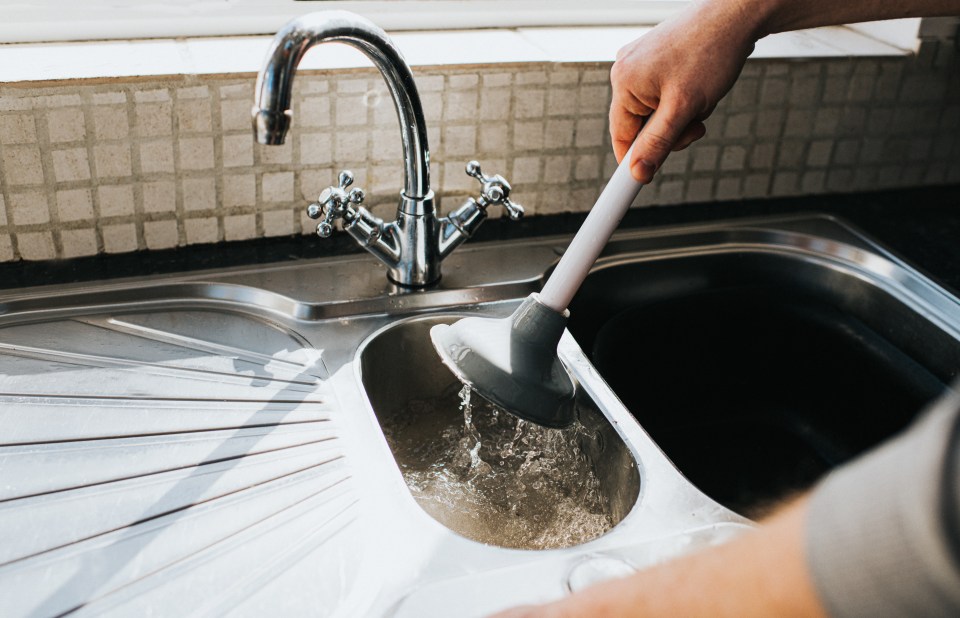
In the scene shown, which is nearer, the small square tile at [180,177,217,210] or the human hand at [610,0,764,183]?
the human hand at [610,0,764,183]

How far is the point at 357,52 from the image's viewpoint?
1.23 meters

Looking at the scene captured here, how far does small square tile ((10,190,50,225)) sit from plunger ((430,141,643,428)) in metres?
0.55

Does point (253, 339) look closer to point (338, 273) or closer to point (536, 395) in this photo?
point (338, 273)

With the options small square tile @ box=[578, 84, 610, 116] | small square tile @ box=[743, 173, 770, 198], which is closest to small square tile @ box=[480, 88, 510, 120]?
small square tile @ box=[578, 84, 610, 116]

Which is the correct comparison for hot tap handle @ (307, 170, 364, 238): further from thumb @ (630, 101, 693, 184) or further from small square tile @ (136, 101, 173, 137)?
thumb @ (630, 101, 693, 184)

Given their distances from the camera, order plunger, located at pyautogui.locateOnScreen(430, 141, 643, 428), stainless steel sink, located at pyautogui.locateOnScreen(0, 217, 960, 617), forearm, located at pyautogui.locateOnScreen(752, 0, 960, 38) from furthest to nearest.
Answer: forearm, located at pyautogui.locateOnScreen(752, 0, 960, 38) < plunger, located at pyautogui.locateOnScreen(430, 141, 643, 428) < stainless steel sink, located at pyautogui.locateOnScreen(0, 217, 960, 617)

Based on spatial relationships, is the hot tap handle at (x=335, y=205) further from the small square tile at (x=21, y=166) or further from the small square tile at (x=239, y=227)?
the small square tile at (x=21, y=166)

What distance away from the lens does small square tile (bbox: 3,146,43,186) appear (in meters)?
1.06

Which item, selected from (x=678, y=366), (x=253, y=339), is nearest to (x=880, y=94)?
(x=678, y=366)

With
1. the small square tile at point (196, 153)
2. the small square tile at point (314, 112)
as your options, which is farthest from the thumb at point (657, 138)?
the small square tile at point (196, 153)

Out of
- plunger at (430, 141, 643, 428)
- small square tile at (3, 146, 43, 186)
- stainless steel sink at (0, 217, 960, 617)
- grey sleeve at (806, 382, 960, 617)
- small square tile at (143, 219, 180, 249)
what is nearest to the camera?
grey sleeve at (806, 382, 960, 617)

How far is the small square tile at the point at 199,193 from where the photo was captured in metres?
1.15

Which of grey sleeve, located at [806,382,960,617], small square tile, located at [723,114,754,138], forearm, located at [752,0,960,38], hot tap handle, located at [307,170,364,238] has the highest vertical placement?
forearm, located at [752,0,960,38]

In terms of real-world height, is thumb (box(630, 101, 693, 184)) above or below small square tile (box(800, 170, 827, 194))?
above
